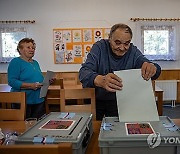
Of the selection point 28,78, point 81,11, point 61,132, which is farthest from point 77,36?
point 61,132

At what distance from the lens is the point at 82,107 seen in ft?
7.04

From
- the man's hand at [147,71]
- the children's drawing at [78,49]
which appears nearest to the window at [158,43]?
the children's drawing at [78,49]

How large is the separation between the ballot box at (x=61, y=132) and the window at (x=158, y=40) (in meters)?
4.44

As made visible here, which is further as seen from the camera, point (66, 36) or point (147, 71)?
point (66, 36)

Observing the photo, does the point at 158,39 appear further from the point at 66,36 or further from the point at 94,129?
the point at 94,129

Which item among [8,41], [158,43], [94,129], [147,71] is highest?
[8,41]

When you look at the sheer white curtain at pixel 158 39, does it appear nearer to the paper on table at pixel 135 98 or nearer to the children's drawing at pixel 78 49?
the children's drawing at pixel 78 49

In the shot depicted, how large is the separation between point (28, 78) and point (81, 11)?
124 inches

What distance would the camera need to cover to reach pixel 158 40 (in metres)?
5.55

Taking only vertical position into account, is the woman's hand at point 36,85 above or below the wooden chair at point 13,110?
above

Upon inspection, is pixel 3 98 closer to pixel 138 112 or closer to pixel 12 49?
pixel 138 112

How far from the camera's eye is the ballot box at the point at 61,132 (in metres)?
0.99

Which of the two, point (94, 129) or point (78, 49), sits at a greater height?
point (78, 49)

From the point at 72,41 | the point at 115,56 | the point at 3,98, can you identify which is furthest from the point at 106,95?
the point at 72,41
